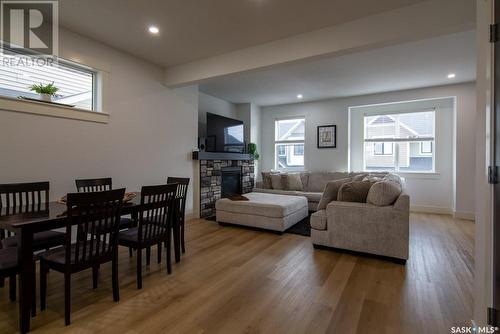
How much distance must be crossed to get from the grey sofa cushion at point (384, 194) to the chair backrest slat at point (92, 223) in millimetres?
2690

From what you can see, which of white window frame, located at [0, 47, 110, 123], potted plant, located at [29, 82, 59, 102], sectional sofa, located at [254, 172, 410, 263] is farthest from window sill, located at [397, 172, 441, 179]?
potted plant, located at [29, 82, 59, 102]

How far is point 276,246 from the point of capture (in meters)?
3.32

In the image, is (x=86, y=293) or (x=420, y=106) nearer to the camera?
(x=86, y=293)

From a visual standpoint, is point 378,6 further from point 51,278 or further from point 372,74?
point 51,278

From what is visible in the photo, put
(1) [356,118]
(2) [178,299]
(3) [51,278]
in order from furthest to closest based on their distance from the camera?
(1) [356,118] → (3) [51,278] → (2) [178,299]

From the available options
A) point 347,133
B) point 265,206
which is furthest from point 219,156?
point 347,133

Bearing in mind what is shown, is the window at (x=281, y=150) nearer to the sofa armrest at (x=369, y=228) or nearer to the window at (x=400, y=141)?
the window at (x=400, y=141)

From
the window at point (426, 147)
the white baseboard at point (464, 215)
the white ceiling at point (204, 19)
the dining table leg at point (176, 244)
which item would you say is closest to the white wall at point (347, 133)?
the white baseboard at point (464, 215)

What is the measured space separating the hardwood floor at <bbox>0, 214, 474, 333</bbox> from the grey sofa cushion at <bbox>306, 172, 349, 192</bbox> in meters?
2.77

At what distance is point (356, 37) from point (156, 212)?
9.43 feet

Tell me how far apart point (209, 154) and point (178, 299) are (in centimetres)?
329

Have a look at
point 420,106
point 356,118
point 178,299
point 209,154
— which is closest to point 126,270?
point 178,299

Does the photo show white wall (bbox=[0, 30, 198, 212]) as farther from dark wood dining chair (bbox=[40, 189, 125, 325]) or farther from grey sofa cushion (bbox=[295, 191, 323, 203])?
grey sofa cushion (bbox=[295, 191, 323, 203])

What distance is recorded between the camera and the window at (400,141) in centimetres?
548
